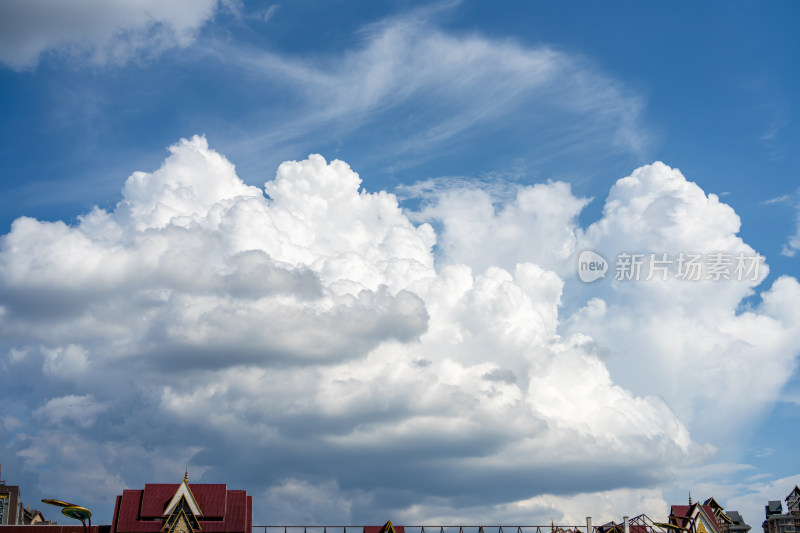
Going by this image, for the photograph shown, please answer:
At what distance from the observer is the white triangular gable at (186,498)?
10644cm

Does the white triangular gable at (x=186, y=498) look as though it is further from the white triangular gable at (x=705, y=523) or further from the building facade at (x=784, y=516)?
the building facade at (x=784, y=516)

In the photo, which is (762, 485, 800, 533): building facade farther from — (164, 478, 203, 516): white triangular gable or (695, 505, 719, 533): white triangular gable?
(164, 478, 203, 516): white triangular gable

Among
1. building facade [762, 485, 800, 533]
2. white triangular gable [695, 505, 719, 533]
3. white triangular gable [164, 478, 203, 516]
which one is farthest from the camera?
building facade [762, 485, 800, 533]

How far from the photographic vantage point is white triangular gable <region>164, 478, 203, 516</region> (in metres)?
106

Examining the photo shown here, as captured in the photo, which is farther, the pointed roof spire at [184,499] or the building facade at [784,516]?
the building facade at [784,516]

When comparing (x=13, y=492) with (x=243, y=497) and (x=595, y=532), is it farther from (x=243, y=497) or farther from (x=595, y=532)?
(x=595, y=532)

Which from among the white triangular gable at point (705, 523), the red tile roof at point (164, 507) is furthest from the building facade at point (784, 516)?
the red tile roof at point (164, 507)

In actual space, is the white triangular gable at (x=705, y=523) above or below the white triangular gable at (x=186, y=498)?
below

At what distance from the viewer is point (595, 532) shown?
135 metres

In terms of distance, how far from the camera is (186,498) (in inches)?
4220

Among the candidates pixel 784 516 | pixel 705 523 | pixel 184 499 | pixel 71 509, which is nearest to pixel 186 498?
pixel 184 499

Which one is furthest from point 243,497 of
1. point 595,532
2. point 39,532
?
point 595,532

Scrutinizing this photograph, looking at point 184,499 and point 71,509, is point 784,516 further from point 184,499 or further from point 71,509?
point 71,509

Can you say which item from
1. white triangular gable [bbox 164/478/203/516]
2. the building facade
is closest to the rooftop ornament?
white triangular gable [bbox 164/478/203/516]
